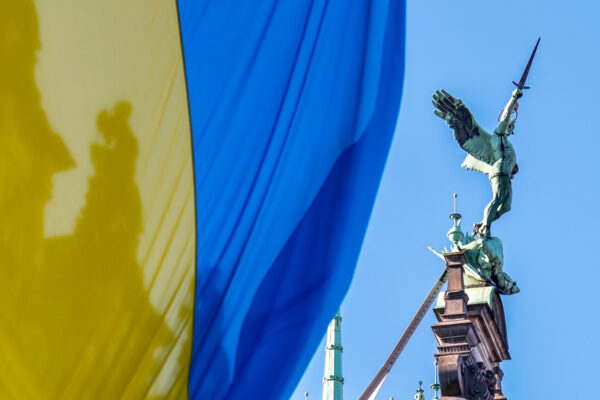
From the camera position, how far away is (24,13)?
15.3 feet

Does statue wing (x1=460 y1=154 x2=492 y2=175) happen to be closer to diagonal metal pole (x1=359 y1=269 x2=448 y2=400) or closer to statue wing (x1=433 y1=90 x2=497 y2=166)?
statue wing (x1=433 y1=90 x2=497 y2=166)

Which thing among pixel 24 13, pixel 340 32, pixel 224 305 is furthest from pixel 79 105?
pixel 340 32

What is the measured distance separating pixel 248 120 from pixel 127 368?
134 centimetres

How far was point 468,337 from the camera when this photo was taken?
55.8 ft

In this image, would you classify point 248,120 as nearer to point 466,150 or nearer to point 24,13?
point 24,13

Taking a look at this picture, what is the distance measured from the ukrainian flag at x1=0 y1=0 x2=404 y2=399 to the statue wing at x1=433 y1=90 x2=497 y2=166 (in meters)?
13.6

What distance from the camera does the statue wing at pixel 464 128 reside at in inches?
753

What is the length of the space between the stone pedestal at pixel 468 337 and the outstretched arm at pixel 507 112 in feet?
8.18

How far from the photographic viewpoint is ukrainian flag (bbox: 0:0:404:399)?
4.54 m

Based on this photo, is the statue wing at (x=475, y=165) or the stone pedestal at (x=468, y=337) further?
the statue wing at (x=475, y=165)

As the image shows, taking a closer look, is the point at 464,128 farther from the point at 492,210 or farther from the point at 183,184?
the point at 183,184

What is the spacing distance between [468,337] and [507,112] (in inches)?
167

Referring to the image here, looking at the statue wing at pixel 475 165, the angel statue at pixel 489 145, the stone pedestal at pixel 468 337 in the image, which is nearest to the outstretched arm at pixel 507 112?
the angel statue at pixel 489 145

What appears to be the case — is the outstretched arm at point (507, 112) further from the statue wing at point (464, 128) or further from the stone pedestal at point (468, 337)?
the stone pedestal at point (468, 337)
